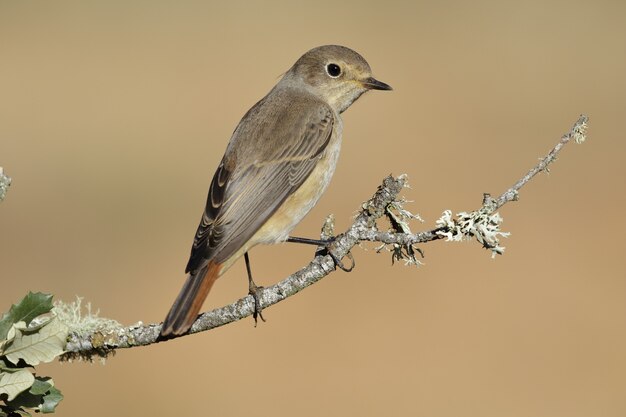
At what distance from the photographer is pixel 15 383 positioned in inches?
84.5

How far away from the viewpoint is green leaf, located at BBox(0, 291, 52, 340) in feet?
7.11

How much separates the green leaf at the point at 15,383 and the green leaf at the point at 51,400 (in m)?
0.07

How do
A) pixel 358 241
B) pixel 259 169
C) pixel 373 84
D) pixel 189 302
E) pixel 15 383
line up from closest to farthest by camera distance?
pixel 15 383
pixel 358 241
pixel 189 302
pixel 259 169
pixel 373 84

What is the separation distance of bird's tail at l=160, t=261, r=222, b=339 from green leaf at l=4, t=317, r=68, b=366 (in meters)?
0.65

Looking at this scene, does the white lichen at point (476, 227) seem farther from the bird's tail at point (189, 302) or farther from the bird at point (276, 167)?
the bird at point (276, 167)

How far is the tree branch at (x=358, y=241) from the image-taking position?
2.88 meters

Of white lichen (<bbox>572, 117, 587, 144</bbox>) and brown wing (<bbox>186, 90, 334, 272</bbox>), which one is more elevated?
brown wing (<bbox>186, 90, 334, 272</bbox>)

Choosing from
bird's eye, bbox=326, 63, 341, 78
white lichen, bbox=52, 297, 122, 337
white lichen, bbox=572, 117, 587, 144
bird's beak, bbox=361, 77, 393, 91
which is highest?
bird's eye, bbox=326, 63, 341, 78

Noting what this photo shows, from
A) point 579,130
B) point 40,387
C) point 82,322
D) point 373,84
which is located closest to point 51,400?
point 40,387

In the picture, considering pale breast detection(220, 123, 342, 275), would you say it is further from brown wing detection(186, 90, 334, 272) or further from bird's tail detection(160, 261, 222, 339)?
bird's tail detection(160, 261, 222, 339)

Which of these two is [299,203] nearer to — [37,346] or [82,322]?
[82,322]

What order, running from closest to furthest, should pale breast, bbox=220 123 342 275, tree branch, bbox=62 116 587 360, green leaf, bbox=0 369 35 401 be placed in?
1. green leaf, bbox=0 369 35 401
2. tree branch, bbox=62 116 587 360
3. pale breast, bbox=220 123 342 275

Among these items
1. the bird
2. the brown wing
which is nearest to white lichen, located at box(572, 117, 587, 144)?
the bird

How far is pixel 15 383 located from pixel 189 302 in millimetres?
1290
